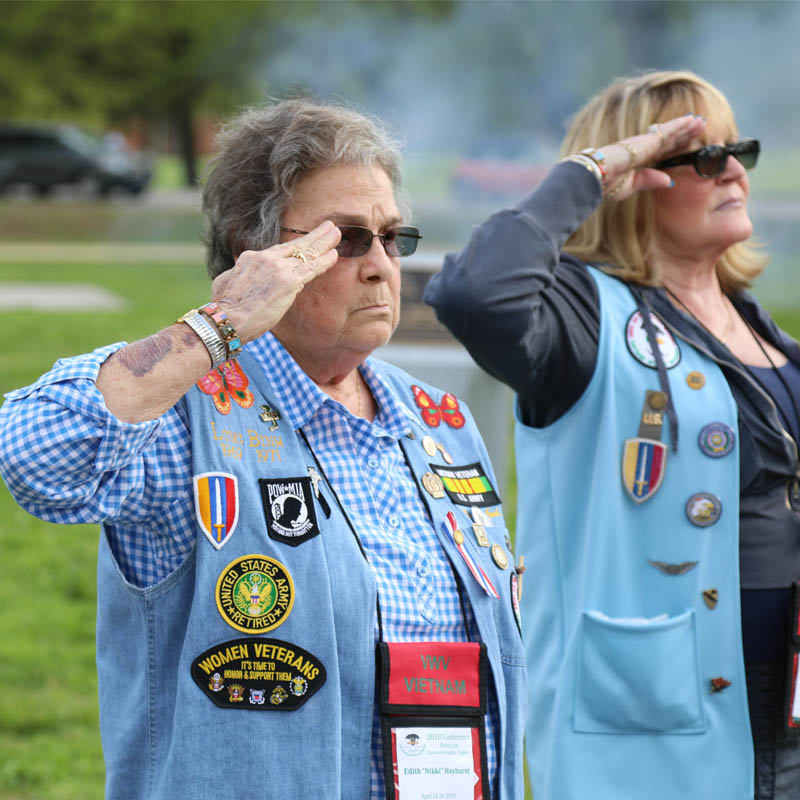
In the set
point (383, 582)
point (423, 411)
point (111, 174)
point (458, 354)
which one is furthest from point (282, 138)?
point (111, 174)

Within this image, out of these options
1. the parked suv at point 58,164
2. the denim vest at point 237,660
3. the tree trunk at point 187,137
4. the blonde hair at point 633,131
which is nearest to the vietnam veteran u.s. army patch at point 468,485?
the denim vest at point 237,660

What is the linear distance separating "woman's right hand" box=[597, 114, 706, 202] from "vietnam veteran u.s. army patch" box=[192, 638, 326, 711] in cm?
145

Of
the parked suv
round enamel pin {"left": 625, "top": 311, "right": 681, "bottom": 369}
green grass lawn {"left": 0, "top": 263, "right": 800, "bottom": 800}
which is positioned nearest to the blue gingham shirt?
round enamel pin {"left": 625, "top": 311, "right": 681, "bottom": 369}

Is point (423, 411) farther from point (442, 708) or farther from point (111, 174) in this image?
point (111, 174)

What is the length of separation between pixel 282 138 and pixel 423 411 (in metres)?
0.62

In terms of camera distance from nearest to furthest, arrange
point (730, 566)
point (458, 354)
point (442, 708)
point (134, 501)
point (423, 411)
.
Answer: point (134, 501)
point (442, 708)
point (423, 411)
point (730, 566)
point (458, 354)

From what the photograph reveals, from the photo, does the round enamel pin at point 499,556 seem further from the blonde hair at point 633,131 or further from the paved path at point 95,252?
the paved path at point 95,252

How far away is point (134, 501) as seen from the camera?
75.1 inches

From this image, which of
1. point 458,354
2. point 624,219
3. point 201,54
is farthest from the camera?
point 201,54

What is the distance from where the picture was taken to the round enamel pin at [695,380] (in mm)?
2721

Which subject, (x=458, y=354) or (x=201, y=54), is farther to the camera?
(x=201, y=54)

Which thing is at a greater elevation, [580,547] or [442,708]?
[580,547]

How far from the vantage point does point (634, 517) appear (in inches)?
105

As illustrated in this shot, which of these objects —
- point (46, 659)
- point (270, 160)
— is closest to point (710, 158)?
point (270, 160)
